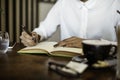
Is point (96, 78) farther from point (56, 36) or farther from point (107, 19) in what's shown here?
point (56, 36)

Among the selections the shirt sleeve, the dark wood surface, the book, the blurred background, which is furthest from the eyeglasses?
the blurred background

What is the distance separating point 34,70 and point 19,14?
1744 millimetres

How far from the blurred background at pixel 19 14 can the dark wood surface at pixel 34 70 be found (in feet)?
4.53

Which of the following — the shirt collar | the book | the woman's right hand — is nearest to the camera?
the book

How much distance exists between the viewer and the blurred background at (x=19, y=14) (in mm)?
2555

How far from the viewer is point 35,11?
2.66m

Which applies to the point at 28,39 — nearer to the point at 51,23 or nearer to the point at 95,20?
the point at 51,23

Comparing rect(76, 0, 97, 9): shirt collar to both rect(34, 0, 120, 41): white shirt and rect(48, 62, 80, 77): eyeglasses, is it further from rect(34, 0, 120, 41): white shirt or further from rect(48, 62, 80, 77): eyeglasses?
rect(48, 62, 80, 77): eyeglasses

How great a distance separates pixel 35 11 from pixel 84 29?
0.95m

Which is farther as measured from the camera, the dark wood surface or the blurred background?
the blurred background

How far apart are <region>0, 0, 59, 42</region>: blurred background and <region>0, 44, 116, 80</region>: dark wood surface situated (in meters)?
1.38

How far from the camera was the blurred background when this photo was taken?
255 centimetres

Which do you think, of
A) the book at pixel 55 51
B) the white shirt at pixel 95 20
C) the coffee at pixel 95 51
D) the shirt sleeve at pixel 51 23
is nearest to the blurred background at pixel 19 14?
the shirt sleeve at pixel 51 23

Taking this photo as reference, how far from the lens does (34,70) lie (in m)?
0.96
